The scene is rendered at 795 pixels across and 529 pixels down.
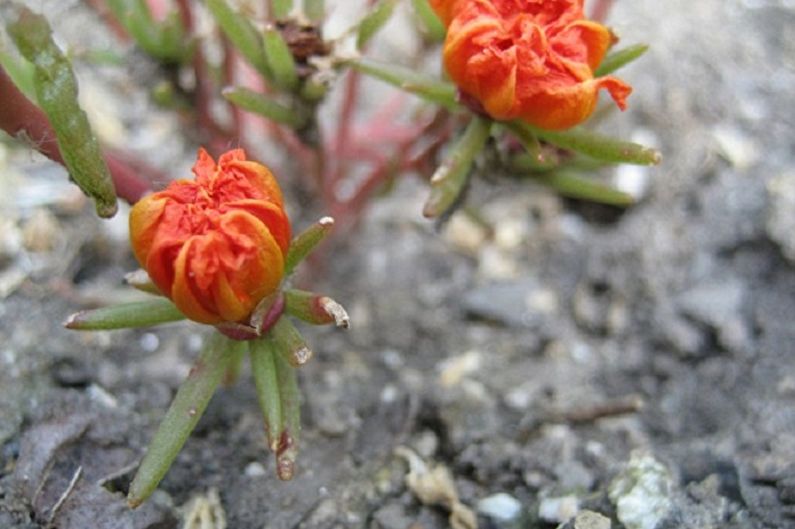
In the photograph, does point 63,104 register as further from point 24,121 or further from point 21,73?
point 21,73

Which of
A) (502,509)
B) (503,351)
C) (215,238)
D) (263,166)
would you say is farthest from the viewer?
(503,351)

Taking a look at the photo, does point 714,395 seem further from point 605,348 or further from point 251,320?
point 251,320

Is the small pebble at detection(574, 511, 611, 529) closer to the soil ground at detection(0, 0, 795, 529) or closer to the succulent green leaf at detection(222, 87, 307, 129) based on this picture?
the soil ground at detection(0, 0, 795, 529)

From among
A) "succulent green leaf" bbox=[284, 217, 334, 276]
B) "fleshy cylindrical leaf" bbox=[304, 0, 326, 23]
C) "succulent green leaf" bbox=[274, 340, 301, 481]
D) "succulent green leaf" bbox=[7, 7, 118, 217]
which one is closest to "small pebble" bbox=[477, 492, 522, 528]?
"succulent green leaf" bbox=[274, 340, 301, 481]

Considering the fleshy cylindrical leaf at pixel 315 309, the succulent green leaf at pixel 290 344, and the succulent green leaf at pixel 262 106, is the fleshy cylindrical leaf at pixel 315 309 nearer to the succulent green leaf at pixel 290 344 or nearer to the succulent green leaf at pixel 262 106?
the succulent green leaf at pixel 290 344

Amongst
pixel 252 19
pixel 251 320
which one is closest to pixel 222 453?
pixel 251 320

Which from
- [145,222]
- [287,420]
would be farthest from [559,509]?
[145,222]
